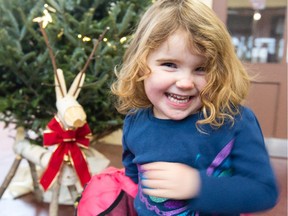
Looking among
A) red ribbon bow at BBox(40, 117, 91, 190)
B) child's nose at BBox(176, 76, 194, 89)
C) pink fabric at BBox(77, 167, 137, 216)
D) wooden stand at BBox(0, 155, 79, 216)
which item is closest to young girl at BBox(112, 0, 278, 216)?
child's nose at BBox(176, 76, 194, 89)

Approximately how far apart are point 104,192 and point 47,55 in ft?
2.10

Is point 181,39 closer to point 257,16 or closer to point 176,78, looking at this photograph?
point 176,78

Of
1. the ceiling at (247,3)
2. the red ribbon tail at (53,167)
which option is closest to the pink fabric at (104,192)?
the red ribbon tail at (53,167)

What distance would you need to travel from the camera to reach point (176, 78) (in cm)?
69

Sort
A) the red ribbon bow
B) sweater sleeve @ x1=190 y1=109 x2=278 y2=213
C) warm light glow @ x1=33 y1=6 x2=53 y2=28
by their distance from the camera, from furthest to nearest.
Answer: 1. warm light glow @ x1=33 y1=6 x2=53 y2=28
2. the red ribbon bow
3. sweater sleeve @ x1=190 y1=109 x2=278 y2=213

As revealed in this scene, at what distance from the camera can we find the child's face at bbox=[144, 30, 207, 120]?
672 millimetres

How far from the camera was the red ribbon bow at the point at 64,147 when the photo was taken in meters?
1.15

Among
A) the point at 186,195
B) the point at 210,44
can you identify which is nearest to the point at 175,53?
the point at 210,44

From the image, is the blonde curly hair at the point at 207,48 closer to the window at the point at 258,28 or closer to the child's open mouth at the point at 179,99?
the child's open mouth at the point at 179,99

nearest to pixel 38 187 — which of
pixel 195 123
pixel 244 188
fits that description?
pixel 195 123

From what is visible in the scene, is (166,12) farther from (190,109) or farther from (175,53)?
(190,109)

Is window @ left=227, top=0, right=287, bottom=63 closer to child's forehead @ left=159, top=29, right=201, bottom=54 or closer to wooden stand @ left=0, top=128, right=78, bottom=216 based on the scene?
wooden stand @ left=0, top=128, right=78, bottom=216

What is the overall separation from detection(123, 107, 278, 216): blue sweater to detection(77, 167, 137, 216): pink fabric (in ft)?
0.29

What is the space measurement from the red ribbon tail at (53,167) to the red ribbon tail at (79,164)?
40 millimetres
